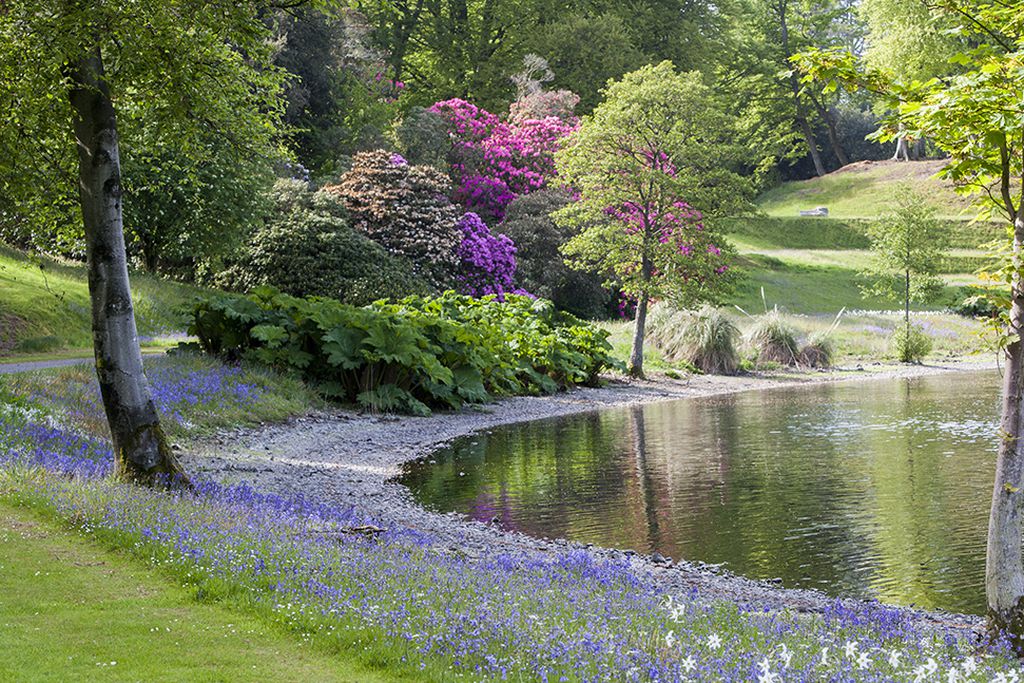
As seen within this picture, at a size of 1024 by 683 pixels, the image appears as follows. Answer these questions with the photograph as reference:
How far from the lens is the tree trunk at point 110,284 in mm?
10273

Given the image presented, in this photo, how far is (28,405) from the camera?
44.7 feet

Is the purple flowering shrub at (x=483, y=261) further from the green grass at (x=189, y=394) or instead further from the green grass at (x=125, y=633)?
the green grass at (x=125, y=633)

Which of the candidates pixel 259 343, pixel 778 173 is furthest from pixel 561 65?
pixel 259 343

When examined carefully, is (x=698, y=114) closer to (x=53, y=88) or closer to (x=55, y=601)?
(x=53, y=88)

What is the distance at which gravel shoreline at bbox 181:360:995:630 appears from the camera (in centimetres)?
947

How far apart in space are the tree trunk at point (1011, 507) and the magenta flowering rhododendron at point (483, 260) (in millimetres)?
27053

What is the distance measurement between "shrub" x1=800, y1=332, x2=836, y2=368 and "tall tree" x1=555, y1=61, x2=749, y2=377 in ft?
21.3

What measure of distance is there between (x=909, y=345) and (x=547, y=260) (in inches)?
510

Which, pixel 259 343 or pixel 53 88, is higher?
pixel 53 88

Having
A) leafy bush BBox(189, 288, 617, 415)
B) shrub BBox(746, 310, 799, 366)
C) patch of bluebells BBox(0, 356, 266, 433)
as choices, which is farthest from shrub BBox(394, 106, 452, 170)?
patch of bluebells BBox(0, 356, 266, 433)

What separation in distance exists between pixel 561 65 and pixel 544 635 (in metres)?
49.5

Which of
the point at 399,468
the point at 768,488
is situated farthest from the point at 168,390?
the point at 768,488

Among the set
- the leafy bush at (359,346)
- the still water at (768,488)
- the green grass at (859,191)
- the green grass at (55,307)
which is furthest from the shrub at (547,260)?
the green grass at (859,191)

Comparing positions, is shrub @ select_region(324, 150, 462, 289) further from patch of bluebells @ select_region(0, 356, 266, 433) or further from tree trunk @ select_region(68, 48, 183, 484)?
tree trunk @ select_region(68, 48, 183, 484)
